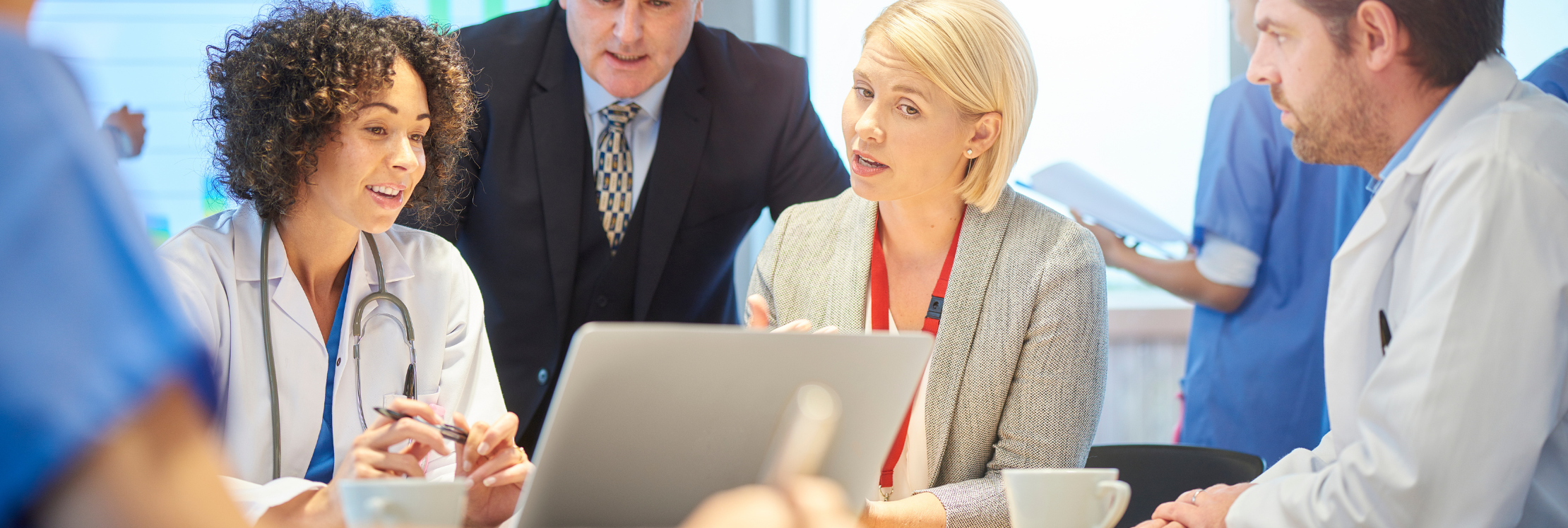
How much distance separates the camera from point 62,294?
451 millimetres

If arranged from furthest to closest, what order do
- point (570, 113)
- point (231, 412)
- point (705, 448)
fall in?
point (570, 113) → point (231, 412) → point (705, 448)

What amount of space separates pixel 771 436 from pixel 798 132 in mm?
1853

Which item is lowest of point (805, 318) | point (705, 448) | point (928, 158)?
point (805, 318)

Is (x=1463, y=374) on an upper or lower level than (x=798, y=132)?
lower

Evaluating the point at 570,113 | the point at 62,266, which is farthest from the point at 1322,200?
the point at 62,266

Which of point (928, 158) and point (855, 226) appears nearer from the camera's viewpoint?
point (928, 158)

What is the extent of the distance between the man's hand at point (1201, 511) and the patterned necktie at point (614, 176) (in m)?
1.48

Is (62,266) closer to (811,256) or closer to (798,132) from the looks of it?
(811,256)

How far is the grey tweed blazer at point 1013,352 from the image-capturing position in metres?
1.76

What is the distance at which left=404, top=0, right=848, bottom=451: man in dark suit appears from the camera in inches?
95.2

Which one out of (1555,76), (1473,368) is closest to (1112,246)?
(1555,76)

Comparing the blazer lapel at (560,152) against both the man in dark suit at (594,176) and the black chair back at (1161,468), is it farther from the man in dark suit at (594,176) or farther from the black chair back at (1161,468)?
the black chair back at (1161,468)

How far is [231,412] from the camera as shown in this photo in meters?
1.57

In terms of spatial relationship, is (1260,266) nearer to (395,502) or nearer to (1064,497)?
(1064,497)
